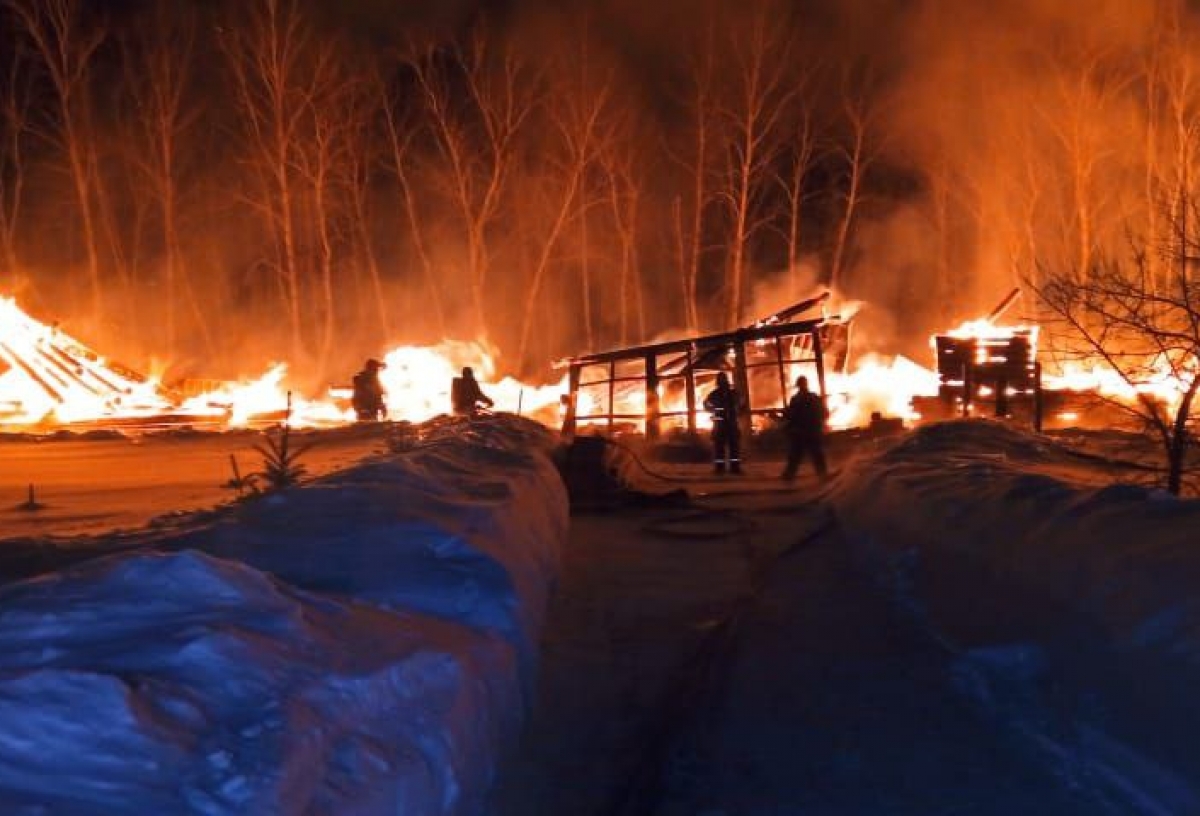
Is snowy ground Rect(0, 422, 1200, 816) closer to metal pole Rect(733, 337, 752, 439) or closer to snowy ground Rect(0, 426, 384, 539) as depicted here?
snowy ground Rect(0, 426, 384, 539)

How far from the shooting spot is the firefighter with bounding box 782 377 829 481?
61.4 ft

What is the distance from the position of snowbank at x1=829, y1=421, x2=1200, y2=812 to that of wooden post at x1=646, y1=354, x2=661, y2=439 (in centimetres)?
1271

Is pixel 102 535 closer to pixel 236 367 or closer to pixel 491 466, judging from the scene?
pixel 491 466

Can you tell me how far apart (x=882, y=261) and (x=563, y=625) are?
38.4 m

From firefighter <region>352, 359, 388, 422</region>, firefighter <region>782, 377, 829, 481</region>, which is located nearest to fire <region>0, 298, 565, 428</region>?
firefighter <region>352, 359, 388, 422</region>

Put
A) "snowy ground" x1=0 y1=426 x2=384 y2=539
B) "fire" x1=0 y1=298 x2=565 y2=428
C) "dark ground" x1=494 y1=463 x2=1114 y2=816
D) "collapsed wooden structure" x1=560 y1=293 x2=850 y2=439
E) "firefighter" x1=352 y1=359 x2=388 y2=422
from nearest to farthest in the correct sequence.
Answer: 1. "dark ground" x1=494 y1=463 x2=1114 y2=816
2. "snowy ground" x1=0 y1=426 x2=384 y2=539
3. "fire" x1=0 y1=298 x2=565 y2=428
4. "collapsed wooden structure" x1=560 y1=293 x2=850 y2=439
5. "firefighter" x1=352 y1=359 x2=388 y2=422

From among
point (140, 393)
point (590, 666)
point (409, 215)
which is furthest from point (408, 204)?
point (590, 666)

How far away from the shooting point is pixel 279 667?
498cm

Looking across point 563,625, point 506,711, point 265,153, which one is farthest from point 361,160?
point 506,711

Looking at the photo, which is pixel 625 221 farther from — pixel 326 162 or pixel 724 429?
pixel 724 429

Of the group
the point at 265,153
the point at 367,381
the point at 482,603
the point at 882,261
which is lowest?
the point at 482,603

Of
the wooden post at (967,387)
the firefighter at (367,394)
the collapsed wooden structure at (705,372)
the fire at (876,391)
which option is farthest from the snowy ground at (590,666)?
the fire at (876,391)

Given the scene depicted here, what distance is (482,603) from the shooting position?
24.0 ft

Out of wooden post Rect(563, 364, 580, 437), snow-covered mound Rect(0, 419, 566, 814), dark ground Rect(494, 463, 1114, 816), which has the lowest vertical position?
dark ground Rect(494, 463, 1114, 816)
